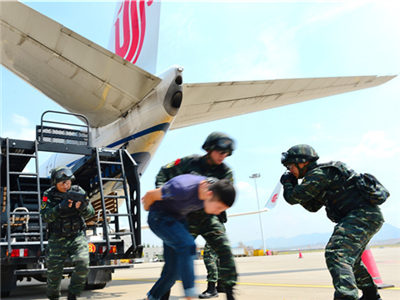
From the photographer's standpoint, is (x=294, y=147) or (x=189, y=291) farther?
(x=294, y=147)

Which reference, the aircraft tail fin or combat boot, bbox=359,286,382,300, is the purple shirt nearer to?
combat boot, bbox=359,286,382,300

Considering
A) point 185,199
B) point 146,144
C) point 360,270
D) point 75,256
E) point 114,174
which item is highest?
point 146,144

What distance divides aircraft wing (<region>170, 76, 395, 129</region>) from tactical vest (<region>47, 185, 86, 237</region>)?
429 centimetres

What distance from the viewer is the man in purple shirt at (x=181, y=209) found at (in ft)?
8.76

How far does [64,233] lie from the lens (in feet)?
14.1

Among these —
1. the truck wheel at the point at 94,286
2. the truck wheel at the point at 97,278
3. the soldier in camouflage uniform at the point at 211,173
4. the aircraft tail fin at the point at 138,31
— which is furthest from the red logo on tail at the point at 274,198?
Answer: the soldier in camouflage uniform at the point at 211,173

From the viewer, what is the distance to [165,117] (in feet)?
26.5

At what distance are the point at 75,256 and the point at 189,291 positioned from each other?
2.15m

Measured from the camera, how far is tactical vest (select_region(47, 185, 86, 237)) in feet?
14.1

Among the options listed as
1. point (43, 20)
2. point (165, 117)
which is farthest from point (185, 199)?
point (165, 117)

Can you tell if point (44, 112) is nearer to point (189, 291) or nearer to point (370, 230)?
point (189, 291)

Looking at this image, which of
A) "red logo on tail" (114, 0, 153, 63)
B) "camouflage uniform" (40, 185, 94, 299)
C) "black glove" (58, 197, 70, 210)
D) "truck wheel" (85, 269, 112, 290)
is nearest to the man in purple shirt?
"camouflage uniform" (40, 185, 94, 299)

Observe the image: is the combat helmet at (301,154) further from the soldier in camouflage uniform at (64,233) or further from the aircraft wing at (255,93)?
the aircraft wing at (255,93)

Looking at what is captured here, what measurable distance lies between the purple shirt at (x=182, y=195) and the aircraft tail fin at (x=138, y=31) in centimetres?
737
